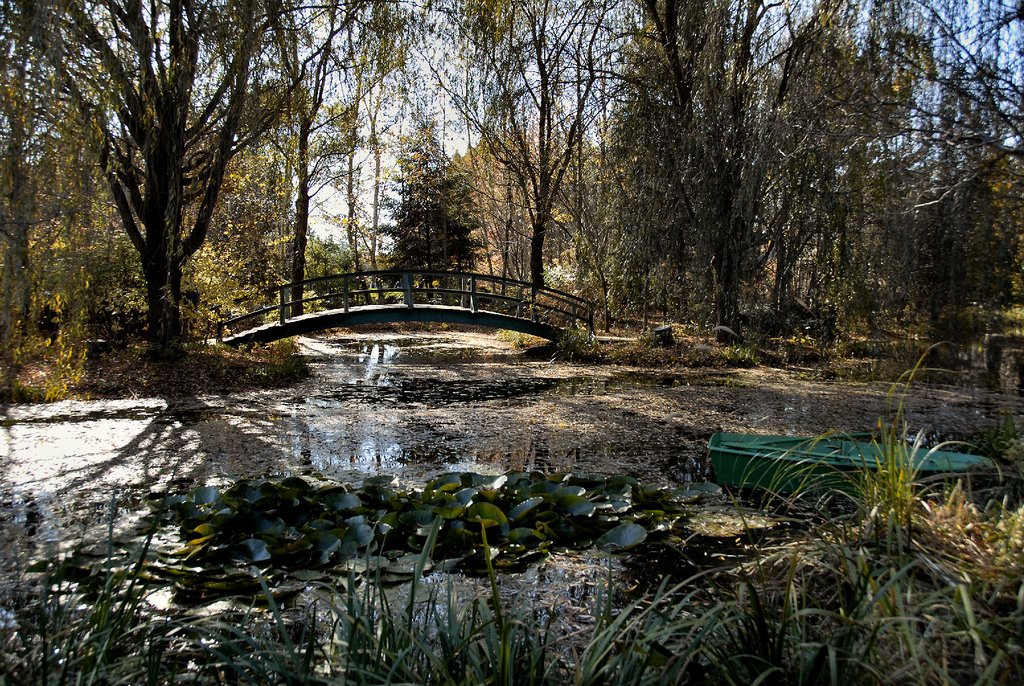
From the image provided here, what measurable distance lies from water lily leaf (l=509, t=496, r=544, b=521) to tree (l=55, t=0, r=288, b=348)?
6315 mm

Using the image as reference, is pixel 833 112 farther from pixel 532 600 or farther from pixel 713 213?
pixel 532 600

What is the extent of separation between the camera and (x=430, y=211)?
75.1 ft

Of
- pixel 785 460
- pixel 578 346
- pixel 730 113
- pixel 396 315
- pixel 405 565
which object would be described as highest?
pixel 730 113

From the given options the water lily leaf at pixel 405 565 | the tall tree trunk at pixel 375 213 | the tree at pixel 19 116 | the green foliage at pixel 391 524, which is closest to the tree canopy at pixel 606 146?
A: the tree at pixel 19 116

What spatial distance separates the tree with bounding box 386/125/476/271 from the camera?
22312mm

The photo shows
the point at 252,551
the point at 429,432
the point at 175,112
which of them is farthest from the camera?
the point at 175,112

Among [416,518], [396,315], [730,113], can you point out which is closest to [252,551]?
[416,518]

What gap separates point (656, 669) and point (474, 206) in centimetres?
2164

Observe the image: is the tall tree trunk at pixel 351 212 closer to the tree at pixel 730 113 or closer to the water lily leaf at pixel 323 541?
the tree at pixel 730 113

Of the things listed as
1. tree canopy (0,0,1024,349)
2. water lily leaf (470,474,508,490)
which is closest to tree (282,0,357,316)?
tree canopy (0,0,1024,349)

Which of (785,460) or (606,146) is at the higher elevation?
(606,146)

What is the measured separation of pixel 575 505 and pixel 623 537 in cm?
40

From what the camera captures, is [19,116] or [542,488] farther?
[19,116]

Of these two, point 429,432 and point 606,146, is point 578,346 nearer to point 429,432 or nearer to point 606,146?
point 606,146
